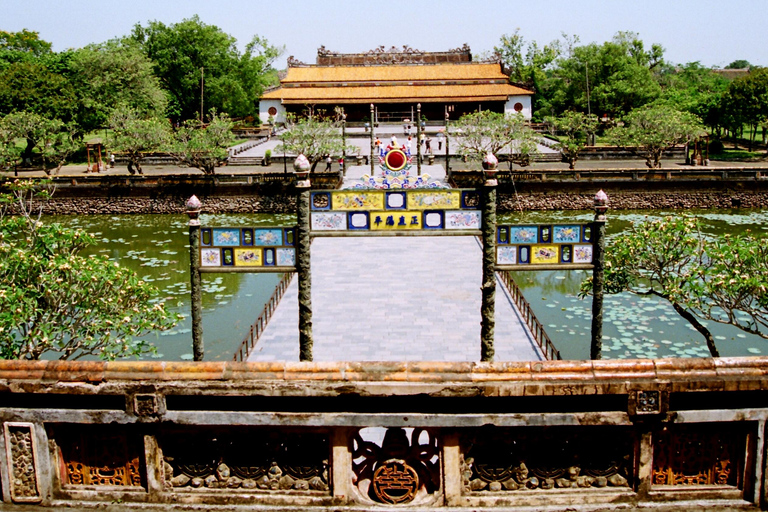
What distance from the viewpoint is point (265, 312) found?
655 inches

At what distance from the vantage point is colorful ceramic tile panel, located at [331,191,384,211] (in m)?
11.7

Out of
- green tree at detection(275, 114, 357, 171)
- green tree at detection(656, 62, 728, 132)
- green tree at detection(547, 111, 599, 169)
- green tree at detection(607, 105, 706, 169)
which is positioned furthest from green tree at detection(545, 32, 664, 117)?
green tree at detection(275, 114, 357, 171)

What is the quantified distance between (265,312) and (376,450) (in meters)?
12.4

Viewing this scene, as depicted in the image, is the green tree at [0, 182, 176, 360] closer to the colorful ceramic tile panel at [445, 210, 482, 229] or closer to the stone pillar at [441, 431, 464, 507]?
the colorful ceramic tile panel at [445, 210, 482, 229]

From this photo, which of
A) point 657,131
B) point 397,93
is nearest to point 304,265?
point 657,131

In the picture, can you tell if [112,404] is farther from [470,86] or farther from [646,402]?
[470,86]

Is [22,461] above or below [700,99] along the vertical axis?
below

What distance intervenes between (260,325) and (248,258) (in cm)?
509

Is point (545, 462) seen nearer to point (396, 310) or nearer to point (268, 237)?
point (268, 237)

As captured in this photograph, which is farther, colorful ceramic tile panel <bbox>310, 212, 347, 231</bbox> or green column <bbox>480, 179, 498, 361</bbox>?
colorful ceramic tile panel <bbox>310, 212, 347, 231</bbox>

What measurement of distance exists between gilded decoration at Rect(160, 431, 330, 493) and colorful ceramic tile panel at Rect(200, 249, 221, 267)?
7381mm

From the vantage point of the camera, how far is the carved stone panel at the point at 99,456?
4.57 meters

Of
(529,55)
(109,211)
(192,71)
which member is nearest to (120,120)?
(109,211)

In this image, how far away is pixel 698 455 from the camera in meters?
4.50
